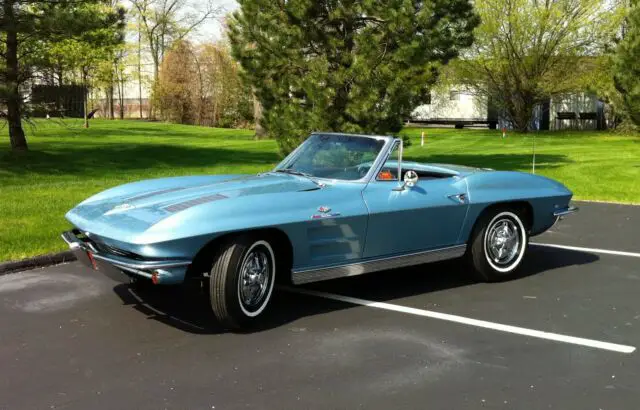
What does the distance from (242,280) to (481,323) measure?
180 centimetres

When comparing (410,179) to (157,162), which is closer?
(410,179)

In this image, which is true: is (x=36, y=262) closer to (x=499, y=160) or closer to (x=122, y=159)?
(x=122, y=159)

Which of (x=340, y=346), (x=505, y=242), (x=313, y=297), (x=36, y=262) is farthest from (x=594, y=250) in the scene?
(x=36, y=262)

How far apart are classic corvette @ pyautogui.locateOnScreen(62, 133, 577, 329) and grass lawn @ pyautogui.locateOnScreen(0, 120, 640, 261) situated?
2.63 meters

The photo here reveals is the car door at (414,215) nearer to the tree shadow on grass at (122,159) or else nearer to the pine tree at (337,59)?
the pine tree at (337,59)

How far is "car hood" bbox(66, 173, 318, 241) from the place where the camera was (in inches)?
179

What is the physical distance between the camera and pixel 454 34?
16375 mm

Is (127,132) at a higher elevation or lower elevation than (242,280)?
higher

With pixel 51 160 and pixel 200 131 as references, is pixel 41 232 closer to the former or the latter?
pixel 51 160

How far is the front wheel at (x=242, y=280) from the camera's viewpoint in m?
4.48

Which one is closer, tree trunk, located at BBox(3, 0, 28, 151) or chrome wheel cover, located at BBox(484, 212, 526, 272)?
chrome wheel cover, located at BBox(484, 212, 526, 272)

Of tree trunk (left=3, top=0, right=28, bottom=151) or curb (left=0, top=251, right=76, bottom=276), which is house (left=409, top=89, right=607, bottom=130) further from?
curb (left=0, top=251, right=76, bottom=276)

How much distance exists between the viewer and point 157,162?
57.0ft

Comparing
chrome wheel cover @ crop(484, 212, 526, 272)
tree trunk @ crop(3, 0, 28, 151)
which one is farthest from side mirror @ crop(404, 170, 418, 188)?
tree trunk @ crop(3, 0, 28, 151)
